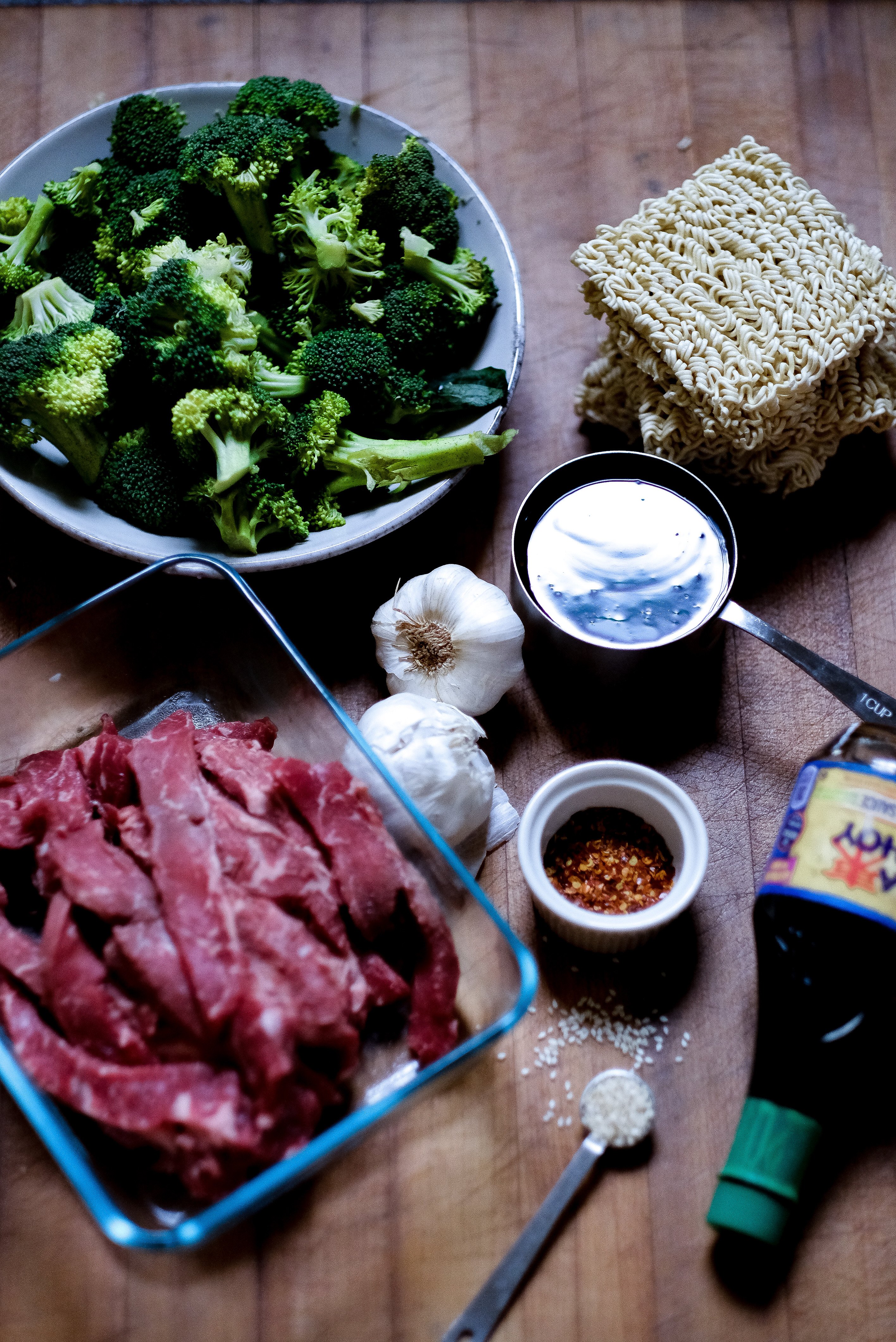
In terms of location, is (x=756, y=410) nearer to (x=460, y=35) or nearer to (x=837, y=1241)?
(x=460, y=35)

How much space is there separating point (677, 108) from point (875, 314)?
0.83m

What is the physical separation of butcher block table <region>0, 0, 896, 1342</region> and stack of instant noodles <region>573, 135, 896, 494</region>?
19cm

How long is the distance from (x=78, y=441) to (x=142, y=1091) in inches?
43.9

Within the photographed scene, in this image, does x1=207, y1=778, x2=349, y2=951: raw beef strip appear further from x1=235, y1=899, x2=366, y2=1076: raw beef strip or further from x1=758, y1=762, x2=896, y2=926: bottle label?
x1=758, y1=762, x2=896, y2=926: bottle label

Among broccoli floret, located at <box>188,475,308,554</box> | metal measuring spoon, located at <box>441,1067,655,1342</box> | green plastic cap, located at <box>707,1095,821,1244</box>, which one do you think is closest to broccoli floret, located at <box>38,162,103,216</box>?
broccoli floret, located at <box>188,475,308,554</box>

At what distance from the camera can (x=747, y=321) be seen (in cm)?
205

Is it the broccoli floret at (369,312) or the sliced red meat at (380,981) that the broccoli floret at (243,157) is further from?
the sliced red meat at (380,981)

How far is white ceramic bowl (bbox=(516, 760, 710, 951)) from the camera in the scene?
1.81 meters

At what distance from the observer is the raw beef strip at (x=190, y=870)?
155cm

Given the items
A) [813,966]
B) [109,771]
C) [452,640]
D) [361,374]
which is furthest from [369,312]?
[813,966]

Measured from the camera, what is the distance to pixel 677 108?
2.50m

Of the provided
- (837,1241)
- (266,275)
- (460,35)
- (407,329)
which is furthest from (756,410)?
(837,1241)

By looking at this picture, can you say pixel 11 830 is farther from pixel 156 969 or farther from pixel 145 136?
pixel 145 136

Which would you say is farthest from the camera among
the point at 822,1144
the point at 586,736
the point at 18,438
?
the point at 586,736
